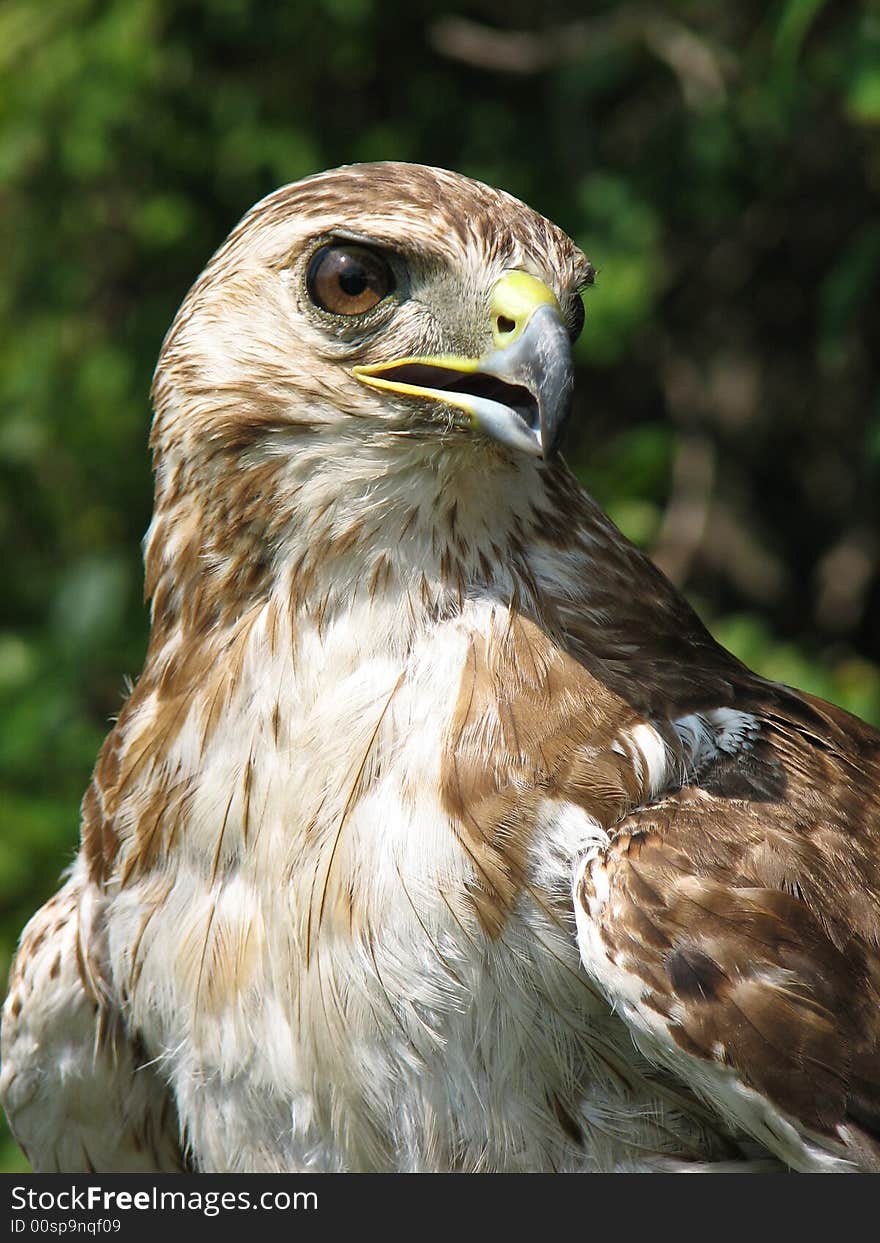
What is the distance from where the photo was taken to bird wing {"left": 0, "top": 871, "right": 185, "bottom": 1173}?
2.75 meters

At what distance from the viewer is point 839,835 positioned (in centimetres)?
239

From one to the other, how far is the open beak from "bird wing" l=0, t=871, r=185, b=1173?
3.56 feet

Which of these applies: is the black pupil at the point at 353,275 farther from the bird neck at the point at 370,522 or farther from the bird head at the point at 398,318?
the bird neck at the point at 370,522

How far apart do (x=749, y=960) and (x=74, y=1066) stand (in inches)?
51.1

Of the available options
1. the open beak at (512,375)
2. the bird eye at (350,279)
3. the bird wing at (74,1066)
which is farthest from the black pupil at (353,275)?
the bird wing at (74,1066)

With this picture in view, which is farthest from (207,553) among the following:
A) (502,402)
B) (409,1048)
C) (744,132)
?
(744,132)

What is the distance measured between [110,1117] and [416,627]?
1.16 meters

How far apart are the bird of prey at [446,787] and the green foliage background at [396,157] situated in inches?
68.8

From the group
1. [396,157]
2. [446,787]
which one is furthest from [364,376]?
[396,157]

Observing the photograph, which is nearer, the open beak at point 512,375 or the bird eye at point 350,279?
the open beak at point 512,375

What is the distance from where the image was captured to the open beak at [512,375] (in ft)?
7.07

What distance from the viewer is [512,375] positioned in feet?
7.22

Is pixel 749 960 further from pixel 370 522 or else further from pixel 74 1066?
pixel 74 1066
